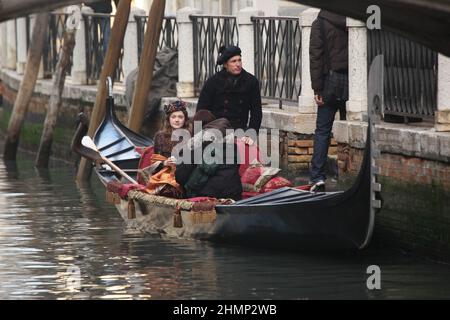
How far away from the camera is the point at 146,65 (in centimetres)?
1895

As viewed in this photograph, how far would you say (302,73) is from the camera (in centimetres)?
1666

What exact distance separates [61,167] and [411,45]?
844 centimetres

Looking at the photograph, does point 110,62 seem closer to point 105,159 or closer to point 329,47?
point 105,159

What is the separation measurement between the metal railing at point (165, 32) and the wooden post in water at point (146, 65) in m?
1.34

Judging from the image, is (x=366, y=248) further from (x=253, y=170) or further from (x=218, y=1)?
(x=218, y=1)

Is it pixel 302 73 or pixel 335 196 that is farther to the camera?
pixel 302 73

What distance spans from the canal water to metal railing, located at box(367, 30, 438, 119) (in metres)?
1.09

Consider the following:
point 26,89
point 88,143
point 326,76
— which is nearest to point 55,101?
point 26,89

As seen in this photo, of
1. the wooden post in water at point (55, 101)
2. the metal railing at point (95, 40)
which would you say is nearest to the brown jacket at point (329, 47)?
the wooden post in water at point (55, 101)

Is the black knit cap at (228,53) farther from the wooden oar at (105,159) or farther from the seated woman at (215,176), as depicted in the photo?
the wooden oar at (105,159)

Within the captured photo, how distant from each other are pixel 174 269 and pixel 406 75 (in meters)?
2.33
